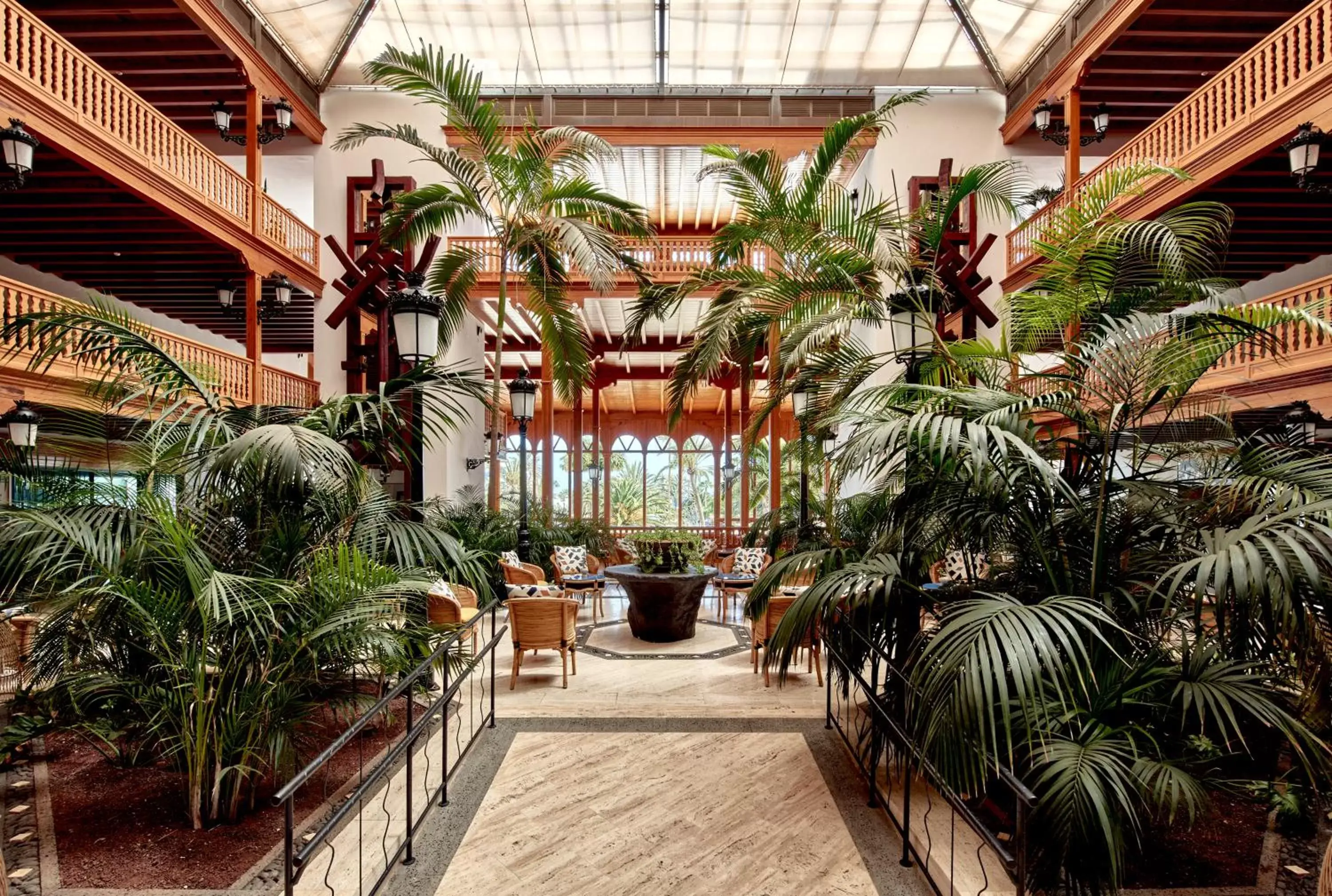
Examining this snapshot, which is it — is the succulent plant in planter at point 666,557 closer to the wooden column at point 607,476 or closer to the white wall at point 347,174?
the white wall at point 347,174

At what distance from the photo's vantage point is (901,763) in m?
3.66

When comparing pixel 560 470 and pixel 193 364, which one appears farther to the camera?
pixel 560 470

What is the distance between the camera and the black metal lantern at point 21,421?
567 centimetres

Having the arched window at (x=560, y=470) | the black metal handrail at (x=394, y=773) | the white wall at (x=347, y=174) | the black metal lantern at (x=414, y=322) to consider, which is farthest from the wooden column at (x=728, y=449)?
the black metal lantern at (x=414, y=322)

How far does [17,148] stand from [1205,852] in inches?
335

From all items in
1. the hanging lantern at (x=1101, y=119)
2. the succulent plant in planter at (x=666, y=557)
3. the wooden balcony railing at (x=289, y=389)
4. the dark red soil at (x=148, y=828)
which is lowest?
the dark red soil at (x=148, y=828)

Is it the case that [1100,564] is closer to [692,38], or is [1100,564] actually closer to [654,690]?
[654,690]

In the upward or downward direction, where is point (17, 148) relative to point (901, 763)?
upward

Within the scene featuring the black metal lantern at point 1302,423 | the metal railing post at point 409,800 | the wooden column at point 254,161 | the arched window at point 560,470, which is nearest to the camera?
the metal railing post at point 409,800

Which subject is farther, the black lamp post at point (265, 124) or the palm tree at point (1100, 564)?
the black lamp post at point (265, 124)

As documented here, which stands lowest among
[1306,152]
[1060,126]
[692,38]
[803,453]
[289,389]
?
[803,453]

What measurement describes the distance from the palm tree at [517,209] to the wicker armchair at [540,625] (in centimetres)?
238

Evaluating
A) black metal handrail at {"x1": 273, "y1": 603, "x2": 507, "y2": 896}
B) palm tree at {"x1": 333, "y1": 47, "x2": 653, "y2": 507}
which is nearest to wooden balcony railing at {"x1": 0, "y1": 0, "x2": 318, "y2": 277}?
palm tree at {"x1": 333, "y1": 47, "x2": 653, "y2": 507}

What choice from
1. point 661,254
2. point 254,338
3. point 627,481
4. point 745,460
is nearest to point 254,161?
point 254,338
